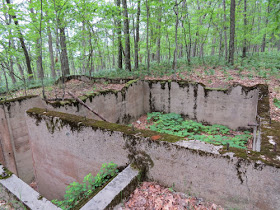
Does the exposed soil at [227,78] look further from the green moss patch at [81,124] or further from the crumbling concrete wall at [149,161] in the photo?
the green moss patch at [81,124]

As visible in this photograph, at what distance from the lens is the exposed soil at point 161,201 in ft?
9.05

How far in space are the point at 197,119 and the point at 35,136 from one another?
7.26m

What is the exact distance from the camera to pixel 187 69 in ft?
40.0

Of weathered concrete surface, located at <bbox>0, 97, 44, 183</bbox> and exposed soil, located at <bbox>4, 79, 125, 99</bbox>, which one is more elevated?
exposed soil, located at <bbox>4, 79, 125, 99</bbox>

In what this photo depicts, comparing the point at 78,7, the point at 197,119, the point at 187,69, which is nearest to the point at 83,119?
the point at 197,119

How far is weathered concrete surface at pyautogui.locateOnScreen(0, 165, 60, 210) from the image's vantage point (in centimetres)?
274

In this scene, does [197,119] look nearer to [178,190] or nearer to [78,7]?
[178,190]

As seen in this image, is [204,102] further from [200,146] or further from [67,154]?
[67,154]

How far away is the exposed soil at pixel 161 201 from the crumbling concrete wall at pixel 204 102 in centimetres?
582

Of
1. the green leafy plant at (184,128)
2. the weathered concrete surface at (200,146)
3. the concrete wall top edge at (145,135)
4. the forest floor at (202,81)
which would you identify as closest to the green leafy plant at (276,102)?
the forest floor at (202,81)

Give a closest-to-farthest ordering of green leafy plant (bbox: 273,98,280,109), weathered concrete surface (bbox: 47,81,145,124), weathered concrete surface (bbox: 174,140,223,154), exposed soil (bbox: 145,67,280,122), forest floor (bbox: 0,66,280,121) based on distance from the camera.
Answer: weathered concrete surface (bbox: 174,140,223,154) < weathered concrete surface (bbox: 47,81,145,124) < green leafy plant (bbox: 273,98,280,109) < exposed soil (bbox: 145,67,280,122) < forest floor (bbox: 0,66,280,121)

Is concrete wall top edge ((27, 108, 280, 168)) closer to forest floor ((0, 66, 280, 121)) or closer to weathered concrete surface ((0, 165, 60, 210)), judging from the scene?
weathered concrete surface ((0, 165, 60, 210))

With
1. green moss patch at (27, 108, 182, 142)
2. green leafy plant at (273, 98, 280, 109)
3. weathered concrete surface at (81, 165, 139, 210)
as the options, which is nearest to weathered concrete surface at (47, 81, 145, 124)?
green moss patch at (27, 108, 182, 142)

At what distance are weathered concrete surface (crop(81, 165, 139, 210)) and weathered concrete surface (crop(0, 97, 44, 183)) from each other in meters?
4.47
